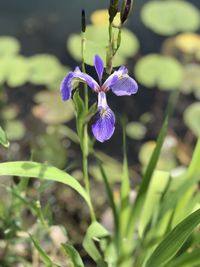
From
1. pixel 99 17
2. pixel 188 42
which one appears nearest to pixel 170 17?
pixel 188 42

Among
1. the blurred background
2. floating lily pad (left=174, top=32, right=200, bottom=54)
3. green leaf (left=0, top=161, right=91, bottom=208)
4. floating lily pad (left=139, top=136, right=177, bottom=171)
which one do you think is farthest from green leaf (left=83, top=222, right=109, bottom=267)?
floating lily pad (left=174, top=32, right=200, bottom=54)

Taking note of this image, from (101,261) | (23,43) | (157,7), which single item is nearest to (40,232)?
(101,261)

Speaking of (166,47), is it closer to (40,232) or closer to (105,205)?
(105,205)

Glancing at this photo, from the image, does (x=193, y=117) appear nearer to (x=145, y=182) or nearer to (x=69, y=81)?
(x=145, y=182)

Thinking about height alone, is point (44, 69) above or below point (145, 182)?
below

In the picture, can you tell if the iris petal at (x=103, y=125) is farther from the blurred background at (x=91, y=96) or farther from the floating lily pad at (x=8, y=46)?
the floating lily pad at (x=8, y=46)

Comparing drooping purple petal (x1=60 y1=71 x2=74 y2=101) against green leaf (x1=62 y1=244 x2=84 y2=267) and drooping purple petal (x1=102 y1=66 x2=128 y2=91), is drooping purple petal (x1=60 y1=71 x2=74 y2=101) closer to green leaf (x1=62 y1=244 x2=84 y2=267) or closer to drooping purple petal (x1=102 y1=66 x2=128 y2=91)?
drooping purple petal (x1=102 y1=66 x2=128 y2=91)

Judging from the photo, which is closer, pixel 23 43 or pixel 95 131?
pixel 95 131
